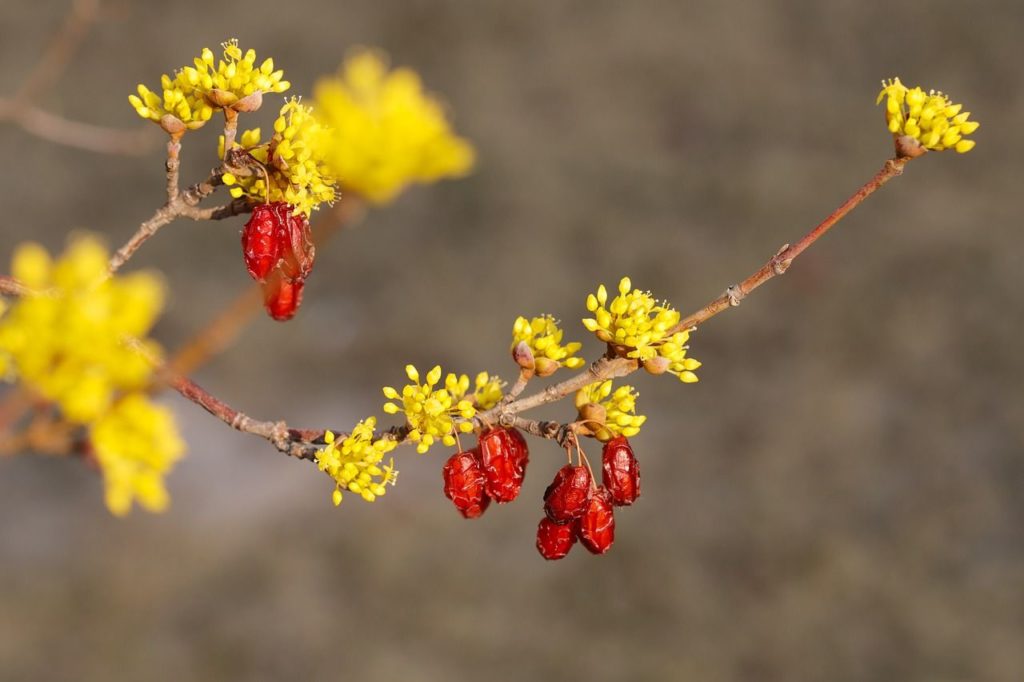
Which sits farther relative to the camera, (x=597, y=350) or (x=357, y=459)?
(x=597, y=350)

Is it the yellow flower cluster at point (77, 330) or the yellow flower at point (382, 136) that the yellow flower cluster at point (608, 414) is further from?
the yellow flower cluster at point (77, 330)

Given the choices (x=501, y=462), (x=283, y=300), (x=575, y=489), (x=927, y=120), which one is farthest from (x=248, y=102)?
(x=927, y=120)

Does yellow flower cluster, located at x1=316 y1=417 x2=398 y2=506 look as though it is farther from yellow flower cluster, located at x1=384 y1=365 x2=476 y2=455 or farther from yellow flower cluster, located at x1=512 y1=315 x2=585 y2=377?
yellow flower cluster, located at x1=512 y1=315 x2=585 y2=377

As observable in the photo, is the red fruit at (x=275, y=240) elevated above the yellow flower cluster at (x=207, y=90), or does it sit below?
below

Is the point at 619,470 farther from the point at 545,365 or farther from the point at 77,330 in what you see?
the point at 77,330

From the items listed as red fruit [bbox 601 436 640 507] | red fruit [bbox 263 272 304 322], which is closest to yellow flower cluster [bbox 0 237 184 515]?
red fruit [bbox 263 272 304 322]

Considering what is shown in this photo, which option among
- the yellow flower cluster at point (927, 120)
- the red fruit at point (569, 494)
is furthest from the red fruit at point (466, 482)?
the yellow flower cluster at point (927, 120)
